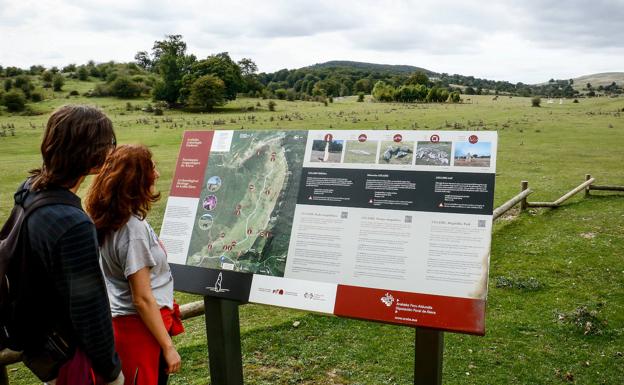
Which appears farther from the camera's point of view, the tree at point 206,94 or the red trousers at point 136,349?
the tree at point 206,94

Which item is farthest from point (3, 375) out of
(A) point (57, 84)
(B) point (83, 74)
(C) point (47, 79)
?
(B) point (83, 74)

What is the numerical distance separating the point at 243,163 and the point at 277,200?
0.50 meters

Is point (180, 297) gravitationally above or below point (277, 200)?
below

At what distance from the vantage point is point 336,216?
3639 mm

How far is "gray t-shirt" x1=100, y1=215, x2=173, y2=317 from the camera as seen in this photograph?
301 centimetres

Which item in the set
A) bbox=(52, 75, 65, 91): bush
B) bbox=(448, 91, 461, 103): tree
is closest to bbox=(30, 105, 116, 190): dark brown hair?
bbox=(448, 91, 461, 103): tree

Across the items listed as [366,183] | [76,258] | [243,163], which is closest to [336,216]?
[366,183]

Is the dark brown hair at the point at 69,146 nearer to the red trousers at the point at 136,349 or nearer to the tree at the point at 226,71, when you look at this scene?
the red trousers at the point at 136,349

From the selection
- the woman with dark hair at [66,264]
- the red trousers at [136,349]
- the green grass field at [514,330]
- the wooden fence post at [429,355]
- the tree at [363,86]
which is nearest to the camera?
the woman with dark hair at [66,264]

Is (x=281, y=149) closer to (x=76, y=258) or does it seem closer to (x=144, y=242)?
(x=144, y=242)

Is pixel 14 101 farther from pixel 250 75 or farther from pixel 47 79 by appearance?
pixel 250 75

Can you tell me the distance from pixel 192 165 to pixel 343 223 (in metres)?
1.51

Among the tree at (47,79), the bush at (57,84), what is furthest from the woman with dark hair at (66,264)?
the tree at (47,79)

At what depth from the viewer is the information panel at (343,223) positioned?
3.23 metres
